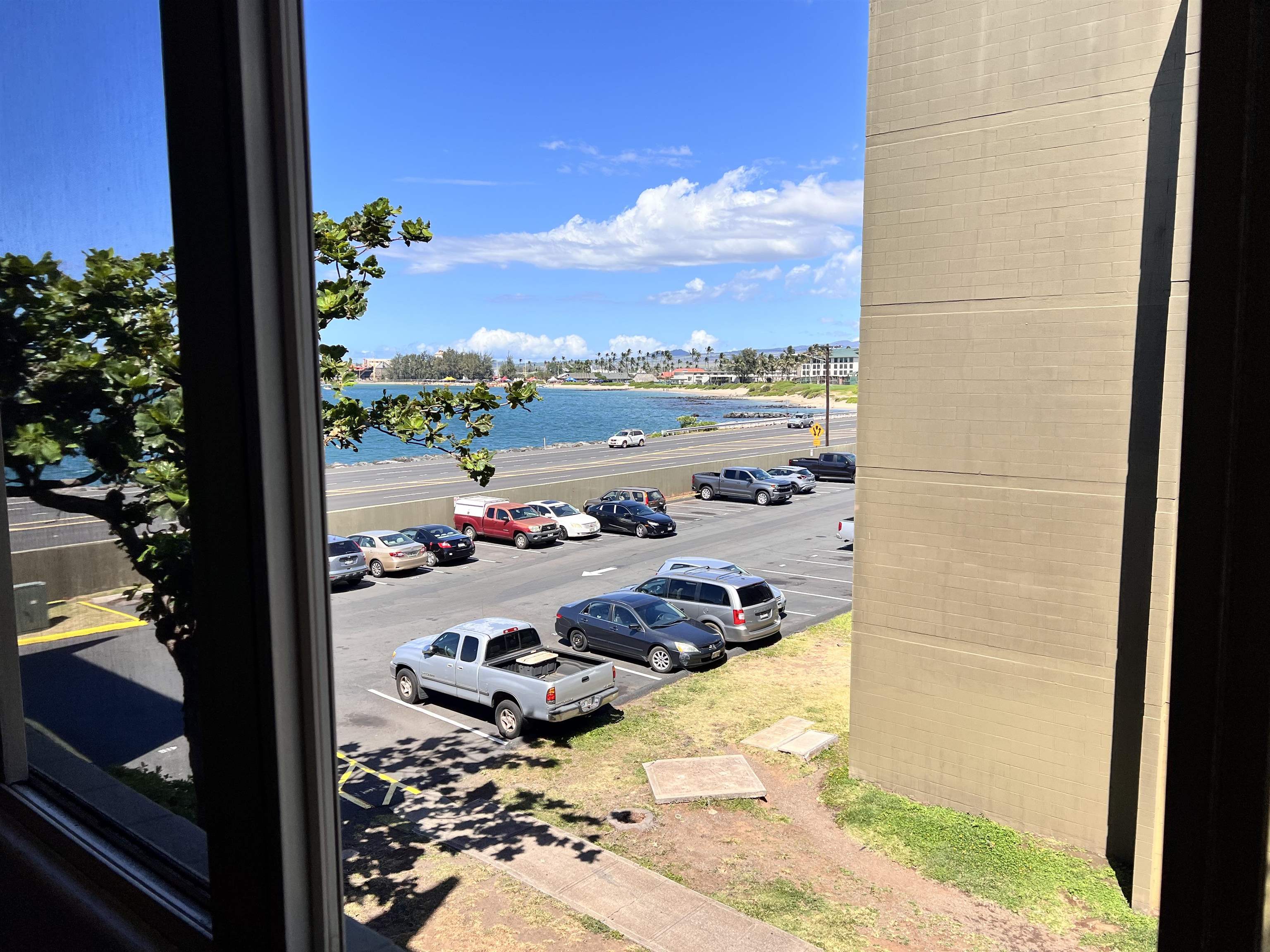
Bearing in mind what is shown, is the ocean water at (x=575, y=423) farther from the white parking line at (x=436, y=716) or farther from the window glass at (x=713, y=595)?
the white parking line at (x=436, y=716)

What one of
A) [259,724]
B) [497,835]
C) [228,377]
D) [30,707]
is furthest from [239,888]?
[497,835]

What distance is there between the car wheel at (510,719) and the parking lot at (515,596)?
4.7 inches

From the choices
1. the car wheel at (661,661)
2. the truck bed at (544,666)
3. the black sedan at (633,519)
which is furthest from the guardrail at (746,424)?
the truck bed at (544,666)

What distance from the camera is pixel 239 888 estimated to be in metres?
1.59

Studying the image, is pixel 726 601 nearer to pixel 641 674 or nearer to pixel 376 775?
pixel 641 674

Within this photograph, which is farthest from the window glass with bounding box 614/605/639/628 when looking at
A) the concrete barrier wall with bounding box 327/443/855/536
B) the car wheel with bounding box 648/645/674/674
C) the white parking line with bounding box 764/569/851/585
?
the concrete barrier wall with bounding box 327/443/855/536

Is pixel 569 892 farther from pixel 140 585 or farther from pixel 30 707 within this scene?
pixel 140 585

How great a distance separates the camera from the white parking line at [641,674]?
46.3ft

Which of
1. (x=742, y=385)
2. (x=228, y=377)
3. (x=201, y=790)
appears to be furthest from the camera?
(x=742, y=385)

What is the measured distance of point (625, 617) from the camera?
1495cm

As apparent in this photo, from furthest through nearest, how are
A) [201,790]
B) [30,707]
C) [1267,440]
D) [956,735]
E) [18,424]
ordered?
[956,735] < [30,707] < [18,424] < [201,790] < [1267,440]

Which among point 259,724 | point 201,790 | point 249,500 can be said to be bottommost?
point 201,790

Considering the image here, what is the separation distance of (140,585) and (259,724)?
68 centimetres

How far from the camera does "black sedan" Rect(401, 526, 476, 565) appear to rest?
2255cm
